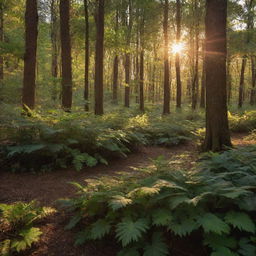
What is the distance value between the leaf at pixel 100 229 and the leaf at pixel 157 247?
20.6 inches

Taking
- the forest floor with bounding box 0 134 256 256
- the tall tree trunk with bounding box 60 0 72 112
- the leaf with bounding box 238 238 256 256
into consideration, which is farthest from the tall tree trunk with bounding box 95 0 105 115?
the leaf with bounding box 238 238 256 256

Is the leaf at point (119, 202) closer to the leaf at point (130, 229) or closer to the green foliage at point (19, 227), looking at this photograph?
the leaf at point (130, 229)

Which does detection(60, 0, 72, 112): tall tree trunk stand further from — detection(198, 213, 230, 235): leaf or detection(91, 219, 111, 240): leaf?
detection(198, 213, 230, 235): leaf

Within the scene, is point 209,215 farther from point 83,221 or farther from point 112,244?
point 83,221

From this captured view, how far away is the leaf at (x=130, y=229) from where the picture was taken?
2.51 metres

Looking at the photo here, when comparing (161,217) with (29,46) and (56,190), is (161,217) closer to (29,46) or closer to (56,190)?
(56,190)

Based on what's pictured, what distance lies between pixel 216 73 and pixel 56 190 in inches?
203

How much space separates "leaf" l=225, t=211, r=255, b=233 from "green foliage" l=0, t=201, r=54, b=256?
2283mm

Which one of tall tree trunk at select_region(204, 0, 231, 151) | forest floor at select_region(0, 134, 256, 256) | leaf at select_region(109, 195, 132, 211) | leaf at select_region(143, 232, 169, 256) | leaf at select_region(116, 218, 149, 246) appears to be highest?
tall tree trunk at select_region(204, 0, 231, 151)

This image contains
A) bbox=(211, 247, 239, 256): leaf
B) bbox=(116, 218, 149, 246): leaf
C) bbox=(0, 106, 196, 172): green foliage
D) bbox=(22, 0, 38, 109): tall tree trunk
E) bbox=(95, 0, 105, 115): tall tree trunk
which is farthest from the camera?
bbox=(95, 0, 105, 115): tall tree trunk

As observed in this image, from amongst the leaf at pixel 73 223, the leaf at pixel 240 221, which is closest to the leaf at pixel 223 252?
the leaf at pixel 240 221

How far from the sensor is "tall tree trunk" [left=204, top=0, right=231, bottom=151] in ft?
21.2

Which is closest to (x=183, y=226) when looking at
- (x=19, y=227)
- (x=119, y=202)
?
(x=119, y=202)

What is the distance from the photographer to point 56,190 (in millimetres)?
4863
